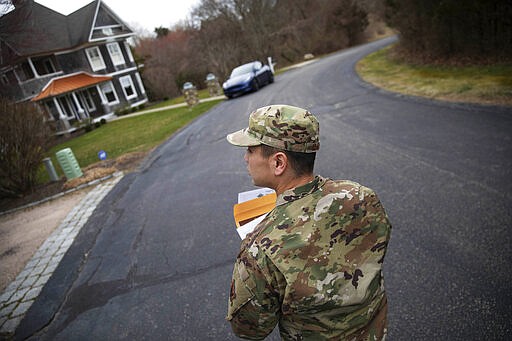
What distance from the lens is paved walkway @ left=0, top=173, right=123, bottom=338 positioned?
3941 millimetres

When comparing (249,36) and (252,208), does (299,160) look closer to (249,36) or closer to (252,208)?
(252,208)

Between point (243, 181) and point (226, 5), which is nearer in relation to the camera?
point (243, 181)

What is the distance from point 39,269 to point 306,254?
5.41 meters

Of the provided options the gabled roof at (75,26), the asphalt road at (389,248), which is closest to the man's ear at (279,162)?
the asphalt road at (389,248)

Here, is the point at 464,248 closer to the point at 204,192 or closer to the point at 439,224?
the point at 439,224

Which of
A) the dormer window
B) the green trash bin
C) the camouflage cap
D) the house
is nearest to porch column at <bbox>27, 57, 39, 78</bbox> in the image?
the house

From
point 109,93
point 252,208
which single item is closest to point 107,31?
point 109,93

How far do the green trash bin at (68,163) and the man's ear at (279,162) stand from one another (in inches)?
364

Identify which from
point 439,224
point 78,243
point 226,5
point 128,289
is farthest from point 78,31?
point 439,224

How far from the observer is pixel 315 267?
121 centimetres

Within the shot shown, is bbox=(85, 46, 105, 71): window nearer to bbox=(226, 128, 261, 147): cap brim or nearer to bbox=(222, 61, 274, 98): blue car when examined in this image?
bbox=(222, 61, 274, 98): blue car

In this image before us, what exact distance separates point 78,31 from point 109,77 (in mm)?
4650

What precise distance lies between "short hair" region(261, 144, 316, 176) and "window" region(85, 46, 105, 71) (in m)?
29.5

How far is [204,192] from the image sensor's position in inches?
237
